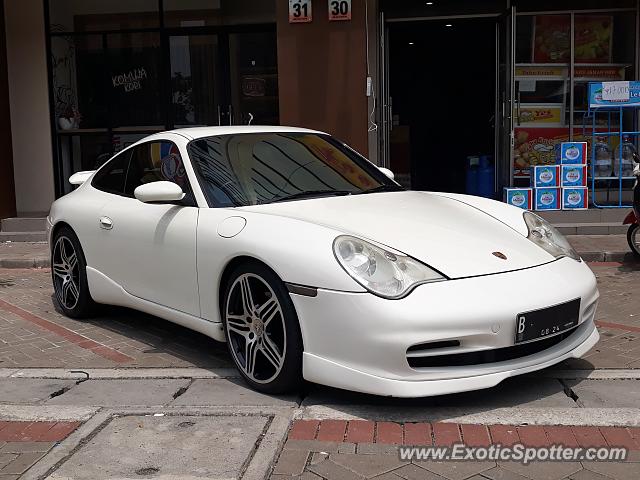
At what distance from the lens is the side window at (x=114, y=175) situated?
564 centimetres

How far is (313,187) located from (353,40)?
584 cm

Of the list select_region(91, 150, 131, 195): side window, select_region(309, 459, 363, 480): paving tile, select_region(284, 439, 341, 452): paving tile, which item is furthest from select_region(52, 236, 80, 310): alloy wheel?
select_region(309, 459, 363, 480): paving tile

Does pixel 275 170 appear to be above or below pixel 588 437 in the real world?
above

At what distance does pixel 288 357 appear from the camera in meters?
3.90

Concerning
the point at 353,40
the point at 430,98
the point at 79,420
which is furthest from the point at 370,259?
the point at 430,98

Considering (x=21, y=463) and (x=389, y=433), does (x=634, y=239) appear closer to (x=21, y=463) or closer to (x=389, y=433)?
(x=389, y=433)

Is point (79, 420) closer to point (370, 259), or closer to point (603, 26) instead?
point (370, 259)

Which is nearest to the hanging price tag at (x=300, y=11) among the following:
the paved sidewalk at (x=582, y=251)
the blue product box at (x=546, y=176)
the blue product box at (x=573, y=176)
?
the blue product box at (x=546, y=176)

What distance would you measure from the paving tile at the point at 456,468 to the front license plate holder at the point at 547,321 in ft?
2.35

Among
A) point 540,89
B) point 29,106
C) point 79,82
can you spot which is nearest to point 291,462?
point 540,89

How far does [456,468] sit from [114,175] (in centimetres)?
364

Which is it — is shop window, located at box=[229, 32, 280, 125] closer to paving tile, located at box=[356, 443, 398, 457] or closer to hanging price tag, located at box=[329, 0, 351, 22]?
hanging price tag, located at box=[329, 0, 351, 22]

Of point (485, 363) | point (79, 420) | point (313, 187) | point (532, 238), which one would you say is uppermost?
point (313, 187)

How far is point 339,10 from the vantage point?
33.0 feet
